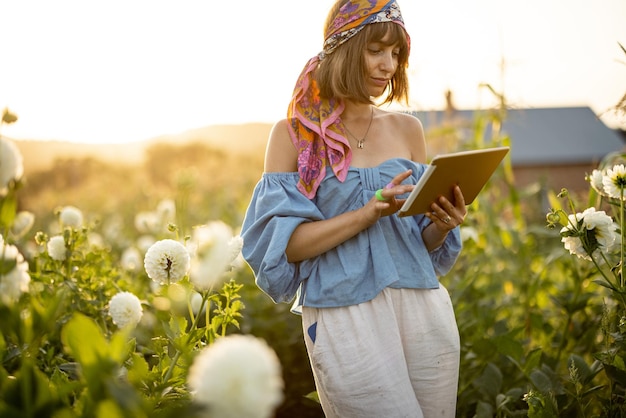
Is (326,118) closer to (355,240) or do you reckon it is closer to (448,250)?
(355,240)

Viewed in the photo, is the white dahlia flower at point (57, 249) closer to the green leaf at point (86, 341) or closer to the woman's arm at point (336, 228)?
the woman's arm at point (336, 228)

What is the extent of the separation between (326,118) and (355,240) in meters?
0.36

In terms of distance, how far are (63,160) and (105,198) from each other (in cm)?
330

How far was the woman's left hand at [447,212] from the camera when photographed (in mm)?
1817

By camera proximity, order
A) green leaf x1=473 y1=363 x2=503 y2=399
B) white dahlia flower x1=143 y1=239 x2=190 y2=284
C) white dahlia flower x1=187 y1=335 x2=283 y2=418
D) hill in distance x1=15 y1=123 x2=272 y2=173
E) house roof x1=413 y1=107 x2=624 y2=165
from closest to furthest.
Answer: white dahlia flower x1=187 y1=335 x2=283 y2=418, white dahlia flower x1=143 y1=239 x2=190 y2=284, green leaf x1=473 y1=363 x2=503 y2=399, hill in distance x1=15 y1=123 x2=272 y2=173, house roof x1=413 y1=107 x2=624 y2=165

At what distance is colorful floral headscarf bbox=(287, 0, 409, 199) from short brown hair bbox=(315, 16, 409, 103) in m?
0.02

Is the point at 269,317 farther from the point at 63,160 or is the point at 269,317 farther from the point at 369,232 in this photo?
the point at 63,160

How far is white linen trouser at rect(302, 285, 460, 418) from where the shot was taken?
5.70 feet

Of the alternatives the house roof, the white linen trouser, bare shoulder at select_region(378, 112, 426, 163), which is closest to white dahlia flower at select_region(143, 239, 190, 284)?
the white linen trouser

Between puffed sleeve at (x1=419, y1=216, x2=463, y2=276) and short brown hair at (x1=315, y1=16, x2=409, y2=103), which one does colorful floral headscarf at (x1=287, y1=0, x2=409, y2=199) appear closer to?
short brown hair at (x1=315, y1=16, x2=409, y2=103)

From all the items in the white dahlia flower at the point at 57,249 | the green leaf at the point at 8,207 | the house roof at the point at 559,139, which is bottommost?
the house roof at the point at 559,139

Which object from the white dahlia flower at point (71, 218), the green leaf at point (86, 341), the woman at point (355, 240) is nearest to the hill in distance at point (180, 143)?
the white dahlia flower at point (71, 218)

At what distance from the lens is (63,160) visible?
11.9m

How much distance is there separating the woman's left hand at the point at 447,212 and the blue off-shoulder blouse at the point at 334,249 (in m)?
0.12
